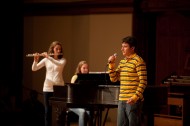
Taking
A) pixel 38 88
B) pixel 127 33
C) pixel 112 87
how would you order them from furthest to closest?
pixel 38 88 → pixel 127 33 → pixel 112 87

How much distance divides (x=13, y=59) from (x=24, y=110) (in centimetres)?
133

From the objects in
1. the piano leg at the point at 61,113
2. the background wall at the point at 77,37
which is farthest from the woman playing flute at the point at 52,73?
the background wall at the point at 77,37

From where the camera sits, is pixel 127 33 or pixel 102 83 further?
pixel 127 33

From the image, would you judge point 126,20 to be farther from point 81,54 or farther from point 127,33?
point 81,54

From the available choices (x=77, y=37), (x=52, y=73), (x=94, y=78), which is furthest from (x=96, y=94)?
(x=77, y=37)

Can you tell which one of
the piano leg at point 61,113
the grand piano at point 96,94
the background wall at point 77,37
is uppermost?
the background wall at point 77,37

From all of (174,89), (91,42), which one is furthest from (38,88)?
(174,89)

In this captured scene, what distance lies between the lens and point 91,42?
9.05m

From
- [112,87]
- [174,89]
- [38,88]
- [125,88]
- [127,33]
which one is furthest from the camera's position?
[38,88]

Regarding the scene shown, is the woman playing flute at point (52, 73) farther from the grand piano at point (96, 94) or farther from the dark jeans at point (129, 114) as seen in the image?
the dark jeans at point (129, 114)

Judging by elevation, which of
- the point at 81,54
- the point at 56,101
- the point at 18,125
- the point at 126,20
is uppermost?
the point at 126,20

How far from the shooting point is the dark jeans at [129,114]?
475cm

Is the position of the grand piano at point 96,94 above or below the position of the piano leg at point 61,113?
above

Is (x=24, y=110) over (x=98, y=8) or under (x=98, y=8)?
under
